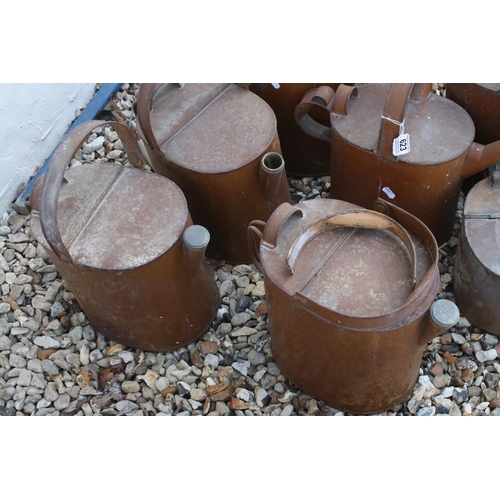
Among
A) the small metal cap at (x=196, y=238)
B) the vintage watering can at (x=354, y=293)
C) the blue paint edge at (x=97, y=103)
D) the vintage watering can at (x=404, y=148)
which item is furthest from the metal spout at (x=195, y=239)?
the blue paint edge at (x=97, y=103)

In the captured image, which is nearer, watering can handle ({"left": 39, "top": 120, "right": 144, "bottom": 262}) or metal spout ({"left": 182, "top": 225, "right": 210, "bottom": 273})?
watering can handle ({"left": 39, "top": 120, "right": 144, "bottom": 262})

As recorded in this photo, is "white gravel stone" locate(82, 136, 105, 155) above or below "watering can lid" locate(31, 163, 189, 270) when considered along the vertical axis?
below

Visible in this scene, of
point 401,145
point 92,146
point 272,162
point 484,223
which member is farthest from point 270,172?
point 92,146

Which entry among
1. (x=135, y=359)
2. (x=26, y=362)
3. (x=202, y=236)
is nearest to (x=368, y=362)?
(x=202, y=236)

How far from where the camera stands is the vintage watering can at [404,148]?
8.41ft

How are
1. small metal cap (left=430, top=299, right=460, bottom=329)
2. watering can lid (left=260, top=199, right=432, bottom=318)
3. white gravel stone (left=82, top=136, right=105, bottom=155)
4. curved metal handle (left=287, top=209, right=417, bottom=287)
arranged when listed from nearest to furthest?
small metal cap (left=430, top=299, right=460, bottom=329)
watering can lid (left=260, top=199, right=432, bottom=318)
curved metal handle (left=287, top=209, right=417, bottom=287)
white gravel stone (left=82, top=136, right=105, bottom=155)

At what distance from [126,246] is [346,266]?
0.85m

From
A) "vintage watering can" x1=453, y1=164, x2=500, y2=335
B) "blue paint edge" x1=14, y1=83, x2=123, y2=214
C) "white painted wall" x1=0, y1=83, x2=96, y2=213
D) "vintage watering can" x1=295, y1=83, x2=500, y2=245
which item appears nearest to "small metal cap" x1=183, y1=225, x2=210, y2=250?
"vintage watering can" x1=295, y1=83, x2=500, y2=245

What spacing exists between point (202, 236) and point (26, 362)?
1110 millimetres

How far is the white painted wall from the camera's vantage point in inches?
129

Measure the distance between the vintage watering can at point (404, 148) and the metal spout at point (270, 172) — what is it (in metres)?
0.33

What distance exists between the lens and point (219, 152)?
2.68 metres

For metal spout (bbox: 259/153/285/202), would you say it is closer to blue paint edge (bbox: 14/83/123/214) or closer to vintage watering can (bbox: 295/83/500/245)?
vintage watering can (bbox: 295/83/500/245)

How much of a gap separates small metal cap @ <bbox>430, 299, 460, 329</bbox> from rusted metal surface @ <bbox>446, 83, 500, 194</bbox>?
50.1 inches
